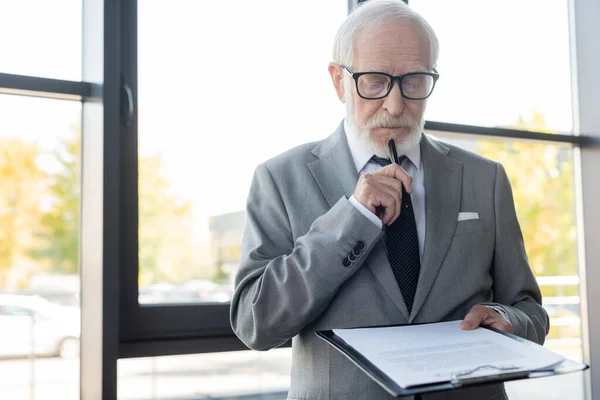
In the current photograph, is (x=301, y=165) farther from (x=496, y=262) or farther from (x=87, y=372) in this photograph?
(x=87, y=372)

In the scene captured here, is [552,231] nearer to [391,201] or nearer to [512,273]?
[512,273]

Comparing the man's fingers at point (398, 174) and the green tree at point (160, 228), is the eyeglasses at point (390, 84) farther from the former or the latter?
the green tree at point (160, 228)

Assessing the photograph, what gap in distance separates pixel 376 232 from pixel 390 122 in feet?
1.08

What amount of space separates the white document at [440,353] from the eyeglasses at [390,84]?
1.92 ft

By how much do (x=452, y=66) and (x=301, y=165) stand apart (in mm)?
1536

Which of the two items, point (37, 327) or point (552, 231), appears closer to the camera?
Answer: point (37, 327)

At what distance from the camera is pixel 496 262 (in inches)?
59.8

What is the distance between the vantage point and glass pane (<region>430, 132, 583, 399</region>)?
2984 mm

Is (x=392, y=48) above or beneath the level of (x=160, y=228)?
above

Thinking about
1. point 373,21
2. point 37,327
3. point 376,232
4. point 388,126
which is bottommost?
point 37,327

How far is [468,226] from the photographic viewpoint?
148cm

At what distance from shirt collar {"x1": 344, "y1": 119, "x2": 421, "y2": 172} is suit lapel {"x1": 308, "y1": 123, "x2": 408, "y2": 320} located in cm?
2

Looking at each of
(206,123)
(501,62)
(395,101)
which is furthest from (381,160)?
(501,62)

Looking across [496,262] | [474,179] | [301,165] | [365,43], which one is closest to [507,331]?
[496,262]
